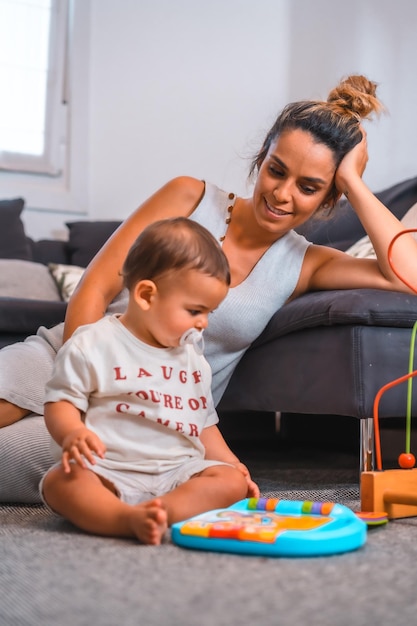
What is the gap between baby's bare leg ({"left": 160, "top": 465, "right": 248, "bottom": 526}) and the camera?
44.8 inches

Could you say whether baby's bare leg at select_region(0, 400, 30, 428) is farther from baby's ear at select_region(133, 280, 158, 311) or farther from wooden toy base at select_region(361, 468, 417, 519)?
wooden toy base at select_region(361, 468, 417, 519)

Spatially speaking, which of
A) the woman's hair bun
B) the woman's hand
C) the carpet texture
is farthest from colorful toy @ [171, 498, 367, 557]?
the woman's hair bun

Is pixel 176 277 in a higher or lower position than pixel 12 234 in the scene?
higher

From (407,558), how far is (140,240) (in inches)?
22.9

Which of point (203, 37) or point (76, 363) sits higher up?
point (203, 37)

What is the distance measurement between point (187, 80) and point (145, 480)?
100 inches

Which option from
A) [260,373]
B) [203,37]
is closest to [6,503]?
[260,373]

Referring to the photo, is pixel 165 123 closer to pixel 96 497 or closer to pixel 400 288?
pixel 400 288

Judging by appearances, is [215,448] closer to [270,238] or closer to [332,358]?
[332,358]

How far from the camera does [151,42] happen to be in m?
3.43

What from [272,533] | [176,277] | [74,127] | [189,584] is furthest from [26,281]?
[189,584]

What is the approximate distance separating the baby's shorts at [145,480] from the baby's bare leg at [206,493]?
0.6 inches

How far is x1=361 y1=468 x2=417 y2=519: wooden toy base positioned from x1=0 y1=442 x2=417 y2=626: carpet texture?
0.39 ft

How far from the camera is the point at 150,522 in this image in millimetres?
1012
